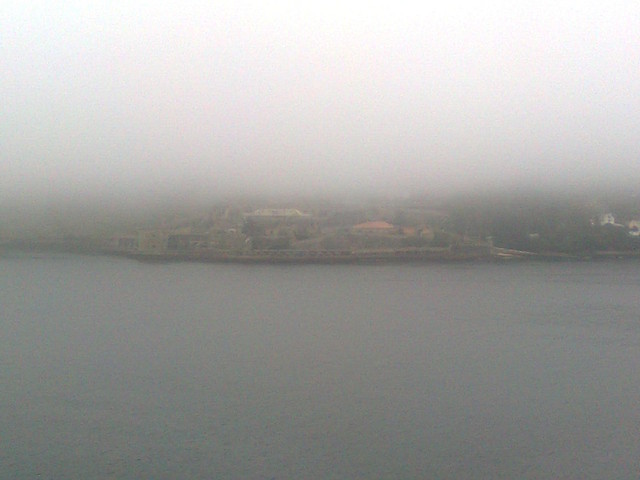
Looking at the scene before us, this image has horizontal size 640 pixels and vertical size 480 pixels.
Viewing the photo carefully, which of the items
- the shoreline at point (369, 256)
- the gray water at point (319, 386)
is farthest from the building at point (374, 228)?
the gray water at point (319, 386)

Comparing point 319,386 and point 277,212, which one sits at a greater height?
point 277,212

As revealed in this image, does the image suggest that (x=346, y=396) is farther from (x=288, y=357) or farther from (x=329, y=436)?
(x=288, y=357)

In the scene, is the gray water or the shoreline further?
the shoreline

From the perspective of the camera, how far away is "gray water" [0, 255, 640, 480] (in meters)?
3.04

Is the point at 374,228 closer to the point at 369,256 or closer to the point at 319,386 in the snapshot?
the point at 369,256

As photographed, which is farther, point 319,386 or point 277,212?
point 277,212

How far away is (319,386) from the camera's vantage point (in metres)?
4.29

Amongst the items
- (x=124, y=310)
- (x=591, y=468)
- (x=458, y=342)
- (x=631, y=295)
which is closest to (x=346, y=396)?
(x=591, y=468)

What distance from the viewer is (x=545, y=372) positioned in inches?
192

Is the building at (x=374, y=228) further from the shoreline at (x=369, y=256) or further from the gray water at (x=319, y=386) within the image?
the gray water at (x=319, y=386)

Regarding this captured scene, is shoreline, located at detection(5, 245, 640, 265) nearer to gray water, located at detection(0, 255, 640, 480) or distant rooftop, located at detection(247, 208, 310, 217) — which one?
distant rooftop, located at detection(247, 208, 310, 217)

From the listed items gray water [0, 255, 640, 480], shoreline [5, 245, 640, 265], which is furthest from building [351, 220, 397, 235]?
gray water [0, 255, 640, 480]

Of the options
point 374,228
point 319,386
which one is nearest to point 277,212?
point 374,228

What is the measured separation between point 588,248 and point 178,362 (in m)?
12.7
